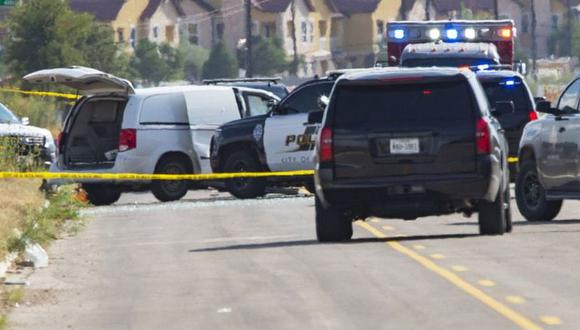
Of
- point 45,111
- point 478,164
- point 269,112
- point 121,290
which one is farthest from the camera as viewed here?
point 45,111

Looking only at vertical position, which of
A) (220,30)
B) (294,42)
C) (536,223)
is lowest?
(294,42)

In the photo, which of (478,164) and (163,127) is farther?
(163,127)

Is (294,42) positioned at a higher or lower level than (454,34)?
lower

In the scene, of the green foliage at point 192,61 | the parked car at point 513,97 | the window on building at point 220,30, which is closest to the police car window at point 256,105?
the parked car at point 513,97

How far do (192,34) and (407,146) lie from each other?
104 meters

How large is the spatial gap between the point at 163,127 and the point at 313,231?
845 cm

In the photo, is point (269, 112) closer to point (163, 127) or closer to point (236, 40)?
point (163, 127)

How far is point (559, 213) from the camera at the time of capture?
968 inches

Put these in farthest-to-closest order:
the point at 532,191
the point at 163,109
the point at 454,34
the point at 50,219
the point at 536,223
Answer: the point at 454,34, the point at 163,109, the point at 50,219, the point at 532,191, the point at 536,223

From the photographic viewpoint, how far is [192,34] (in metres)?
122

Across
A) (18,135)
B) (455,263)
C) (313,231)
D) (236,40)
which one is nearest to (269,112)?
(18,135)

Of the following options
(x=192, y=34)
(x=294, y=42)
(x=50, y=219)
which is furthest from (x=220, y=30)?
(x=50, y=219)

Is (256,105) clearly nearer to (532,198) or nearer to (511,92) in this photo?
(511,92)

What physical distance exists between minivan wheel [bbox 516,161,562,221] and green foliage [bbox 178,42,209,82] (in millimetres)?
87493
